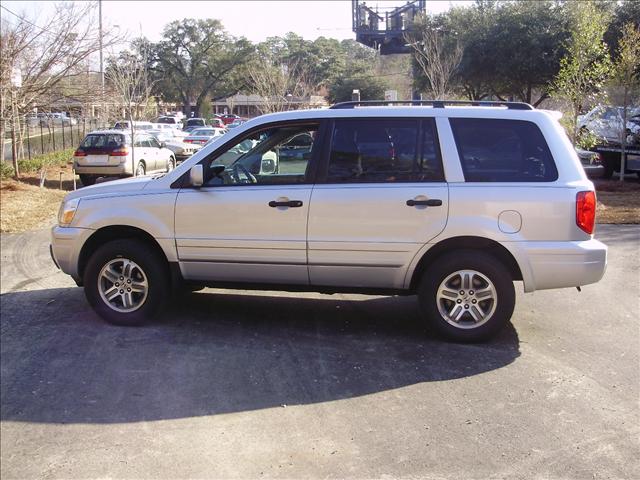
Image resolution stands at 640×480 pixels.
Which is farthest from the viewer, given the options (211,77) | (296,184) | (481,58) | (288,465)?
(211,77)

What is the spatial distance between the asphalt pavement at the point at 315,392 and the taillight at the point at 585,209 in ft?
3.50

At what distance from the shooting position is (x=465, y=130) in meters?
5.41

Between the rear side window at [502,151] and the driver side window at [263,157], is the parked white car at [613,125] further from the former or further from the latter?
the driver side window at [263,157]

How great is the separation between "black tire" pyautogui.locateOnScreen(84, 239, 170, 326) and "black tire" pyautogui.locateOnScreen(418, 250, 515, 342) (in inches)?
90.7

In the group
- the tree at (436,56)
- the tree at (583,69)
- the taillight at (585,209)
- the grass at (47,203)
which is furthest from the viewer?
the tree at (436,56)

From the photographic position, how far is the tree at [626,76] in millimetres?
15203

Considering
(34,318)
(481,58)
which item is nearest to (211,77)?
(481,58)

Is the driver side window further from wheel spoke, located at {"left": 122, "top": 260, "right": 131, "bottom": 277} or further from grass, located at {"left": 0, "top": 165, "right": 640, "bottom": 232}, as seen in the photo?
grass, located at {"left": 0, "top": 165, "right": 640, "bottom": 232}

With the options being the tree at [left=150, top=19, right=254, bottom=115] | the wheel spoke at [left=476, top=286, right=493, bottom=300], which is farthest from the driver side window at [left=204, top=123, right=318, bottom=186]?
the tree at [left=150, top=19, right=254, bottom=115]

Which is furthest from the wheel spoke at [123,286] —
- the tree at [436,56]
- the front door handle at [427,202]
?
the tree at [436,56]

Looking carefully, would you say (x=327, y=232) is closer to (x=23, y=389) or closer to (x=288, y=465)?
(x=288, y=465)

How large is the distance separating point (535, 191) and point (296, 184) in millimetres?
1972

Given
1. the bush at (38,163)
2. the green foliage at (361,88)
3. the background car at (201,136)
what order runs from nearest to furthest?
the bush at (38,163) < the background car at (201,136) < the green foliage at (361,88)

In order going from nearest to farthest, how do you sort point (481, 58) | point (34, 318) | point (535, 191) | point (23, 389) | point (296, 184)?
point (23, 389) < point (535, 191) < point (296, 184) < point (34, 318) < point (481, 58)
